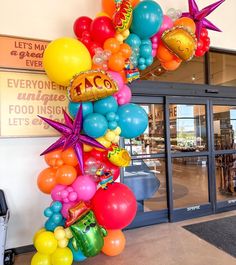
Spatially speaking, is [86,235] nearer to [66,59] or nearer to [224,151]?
[66,59]

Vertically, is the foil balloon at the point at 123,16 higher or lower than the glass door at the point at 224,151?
higher

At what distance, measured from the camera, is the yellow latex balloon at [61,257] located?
1.96 metres

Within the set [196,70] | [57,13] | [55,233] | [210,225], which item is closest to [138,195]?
[210,225]

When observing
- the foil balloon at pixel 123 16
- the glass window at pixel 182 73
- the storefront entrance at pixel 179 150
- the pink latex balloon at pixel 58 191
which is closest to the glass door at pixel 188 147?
the storefront entrance at pixel 179 150

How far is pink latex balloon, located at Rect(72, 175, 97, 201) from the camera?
2.07 metres

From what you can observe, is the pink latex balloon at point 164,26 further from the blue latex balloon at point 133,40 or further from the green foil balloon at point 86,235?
the green foil balloon at point 86,235

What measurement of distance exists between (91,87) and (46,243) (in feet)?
4.58

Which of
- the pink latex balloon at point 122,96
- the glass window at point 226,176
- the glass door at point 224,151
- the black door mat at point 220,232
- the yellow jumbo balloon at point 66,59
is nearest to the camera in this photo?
the yellow jumbo balloon at point 66,59

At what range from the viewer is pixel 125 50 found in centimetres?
225

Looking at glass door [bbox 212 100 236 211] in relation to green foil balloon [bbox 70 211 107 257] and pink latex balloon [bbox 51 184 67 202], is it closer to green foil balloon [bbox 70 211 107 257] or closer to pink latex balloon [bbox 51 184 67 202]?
green foil balloon [bbox 70 211 107 257]

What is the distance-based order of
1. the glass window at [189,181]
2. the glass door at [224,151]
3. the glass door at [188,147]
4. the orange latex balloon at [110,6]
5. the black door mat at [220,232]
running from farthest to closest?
the glass door at [224,151]
the glass window at [189,181]
the glass door at [188,147]
the black door mat at [220,232]
the orange latex balloon at [110,6]

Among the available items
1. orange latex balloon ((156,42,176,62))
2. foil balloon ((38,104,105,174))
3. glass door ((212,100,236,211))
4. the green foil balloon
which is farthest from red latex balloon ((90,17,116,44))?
glass door ((212,100,236,211))

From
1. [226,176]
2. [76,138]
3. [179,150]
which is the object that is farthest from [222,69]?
[76,138]

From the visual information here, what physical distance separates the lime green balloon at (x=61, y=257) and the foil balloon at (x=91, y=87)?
133 centimetres
